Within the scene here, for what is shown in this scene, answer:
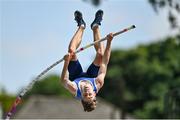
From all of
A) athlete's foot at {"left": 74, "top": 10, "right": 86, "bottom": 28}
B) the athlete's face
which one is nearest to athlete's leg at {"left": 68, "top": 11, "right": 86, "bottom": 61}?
athlete's foot at {"left": 74, "top": 10, "right": 86, "bottom": 28}

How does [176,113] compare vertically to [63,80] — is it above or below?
below

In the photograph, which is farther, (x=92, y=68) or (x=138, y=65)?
(x=138, y=65)

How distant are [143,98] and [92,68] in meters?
44.7

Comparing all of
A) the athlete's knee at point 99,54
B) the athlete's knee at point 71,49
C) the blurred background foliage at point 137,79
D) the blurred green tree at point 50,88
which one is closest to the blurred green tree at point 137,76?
the blurred background foliage at point 137,79

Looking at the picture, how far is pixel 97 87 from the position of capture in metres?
12.5

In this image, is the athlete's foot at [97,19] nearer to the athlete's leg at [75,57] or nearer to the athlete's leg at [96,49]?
the athlete's leg at [96,49]

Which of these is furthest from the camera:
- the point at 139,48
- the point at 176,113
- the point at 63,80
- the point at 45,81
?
the point at 45,81

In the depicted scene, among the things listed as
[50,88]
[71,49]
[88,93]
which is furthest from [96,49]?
[50,88]

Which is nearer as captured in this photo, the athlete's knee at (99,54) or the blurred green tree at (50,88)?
the athlete's knee at (99,54)

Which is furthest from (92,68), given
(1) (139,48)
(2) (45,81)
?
(2) (45,81)

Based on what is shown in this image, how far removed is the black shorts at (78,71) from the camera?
41.4 ft

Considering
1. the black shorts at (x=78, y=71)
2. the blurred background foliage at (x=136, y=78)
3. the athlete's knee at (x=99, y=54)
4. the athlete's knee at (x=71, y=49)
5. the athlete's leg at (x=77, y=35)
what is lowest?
the blurred background foliage at (x=136, y=78)

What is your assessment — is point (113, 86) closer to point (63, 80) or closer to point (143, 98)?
point (143, 98)

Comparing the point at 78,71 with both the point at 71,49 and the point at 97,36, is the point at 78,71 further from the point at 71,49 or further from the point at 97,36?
the point at 97,36
